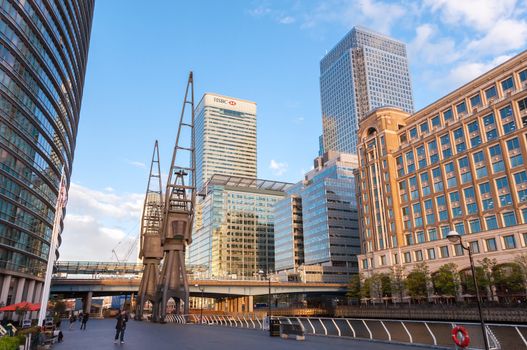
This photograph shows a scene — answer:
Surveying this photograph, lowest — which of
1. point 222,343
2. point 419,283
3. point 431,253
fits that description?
point 222,343

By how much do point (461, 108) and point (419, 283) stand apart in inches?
1352

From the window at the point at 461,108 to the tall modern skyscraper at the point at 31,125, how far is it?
71.4m

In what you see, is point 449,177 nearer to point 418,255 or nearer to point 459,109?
point 459,109

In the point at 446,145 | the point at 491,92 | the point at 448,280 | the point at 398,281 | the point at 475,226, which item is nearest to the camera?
the point at 448,280

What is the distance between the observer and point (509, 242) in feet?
219

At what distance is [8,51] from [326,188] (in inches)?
4149

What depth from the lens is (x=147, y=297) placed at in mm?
72375

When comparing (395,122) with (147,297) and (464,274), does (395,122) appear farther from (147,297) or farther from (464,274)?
(147,297)

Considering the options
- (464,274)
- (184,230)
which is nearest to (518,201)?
(464,274)

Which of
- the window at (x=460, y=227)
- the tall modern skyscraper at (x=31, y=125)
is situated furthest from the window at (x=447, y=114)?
the tall modern skyscraper at (x=31, y=125)

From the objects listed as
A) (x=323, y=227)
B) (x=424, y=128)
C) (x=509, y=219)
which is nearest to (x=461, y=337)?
(x=509, y=219)

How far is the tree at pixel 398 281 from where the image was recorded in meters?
79.3

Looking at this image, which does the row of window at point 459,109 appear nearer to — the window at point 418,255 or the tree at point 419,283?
the window at point 418,255

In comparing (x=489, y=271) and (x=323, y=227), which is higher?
(x=323, y=227)
